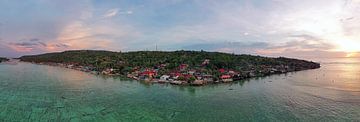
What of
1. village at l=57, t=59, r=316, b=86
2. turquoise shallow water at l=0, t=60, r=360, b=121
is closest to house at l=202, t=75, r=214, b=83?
village at l=57, t=59, r=316, b=86

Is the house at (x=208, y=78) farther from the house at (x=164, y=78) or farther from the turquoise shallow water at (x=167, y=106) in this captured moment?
the turquoise shallow water at (x=167, y=106)

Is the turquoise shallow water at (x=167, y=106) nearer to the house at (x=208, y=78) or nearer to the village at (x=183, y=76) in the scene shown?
the village at (x=183, y=76)

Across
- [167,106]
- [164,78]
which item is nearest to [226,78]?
[164,78]

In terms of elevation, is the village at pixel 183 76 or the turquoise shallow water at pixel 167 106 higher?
the village at pixel 183 76

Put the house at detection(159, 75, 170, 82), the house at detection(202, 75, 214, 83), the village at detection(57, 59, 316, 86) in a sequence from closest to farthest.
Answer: the village at detection(57, 59, 316, 86) → the house at detection(159, 75, 170, 82) → the house at detection(202, 75, 214, 83)

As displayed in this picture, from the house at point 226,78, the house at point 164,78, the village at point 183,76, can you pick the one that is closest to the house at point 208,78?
the village at point 183,76

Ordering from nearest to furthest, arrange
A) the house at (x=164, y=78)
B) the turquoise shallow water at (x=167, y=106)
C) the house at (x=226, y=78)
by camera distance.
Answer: the turquoise shallow water at (x=167, y=106), the house at (x=164, y=78), the house at (x=226, y=78)

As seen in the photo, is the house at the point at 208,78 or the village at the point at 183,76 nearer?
the village at the point at 183,76

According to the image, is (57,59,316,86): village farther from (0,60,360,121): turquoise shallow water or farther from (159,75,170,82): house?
(0,60,360,121): turquoise shallow water

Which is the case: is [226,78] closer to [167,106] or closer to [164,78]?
[164,78]

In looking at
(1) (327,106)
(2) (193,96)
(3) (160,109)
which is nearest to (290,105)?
(1) (327,106)

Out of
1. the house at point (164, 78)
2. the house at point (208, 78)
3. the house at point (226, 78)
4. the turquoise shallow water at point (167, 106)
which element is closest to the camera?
the turquoise shallow water at point (167, 106)
